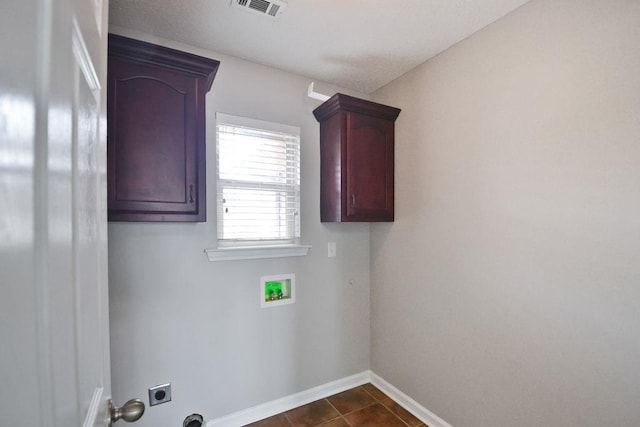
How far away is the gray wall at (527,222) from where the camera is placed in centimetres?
120

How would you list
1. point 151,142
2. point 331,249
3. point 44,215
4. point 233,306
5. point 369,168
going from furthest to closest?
point 331,249 → point 369,168 → point 233,306 → point 151,142 → point 44,215

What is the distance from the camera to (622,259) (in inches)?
46.7

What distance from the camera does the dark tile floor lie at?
196cm

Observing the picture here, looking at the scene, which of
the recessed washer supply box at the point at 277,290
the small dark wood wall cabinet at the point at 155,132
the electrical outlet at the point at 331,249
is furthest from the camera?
the electrical outlet at the point at 331,249

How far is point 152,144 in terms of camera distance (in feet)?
4.86

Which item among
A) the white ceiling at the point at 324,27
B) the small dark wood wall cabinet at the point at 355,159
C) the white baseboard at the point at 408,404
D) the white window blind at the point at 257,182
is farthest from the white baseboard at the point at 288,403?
the white ceiling at the point at 324,27

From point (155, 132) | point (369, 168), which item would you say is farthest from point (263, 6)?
point (369, 168)

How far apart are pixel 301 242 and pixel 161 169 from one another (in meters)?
1.12

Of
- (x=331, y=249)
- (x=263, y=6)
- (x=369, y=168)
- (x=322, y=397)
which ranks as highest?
(x=263, y=6)

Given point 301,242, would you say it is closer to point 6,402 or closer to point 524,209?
point 524,209

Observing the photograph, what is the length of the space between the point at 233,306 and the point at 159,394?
25.2 inches

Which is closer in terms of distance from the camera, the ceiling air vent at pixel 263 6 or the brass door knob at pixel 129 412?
the brass door knob at pixel 129 412

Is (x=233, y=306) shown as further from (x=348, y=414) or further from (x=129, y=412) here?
(x=129, y=412)

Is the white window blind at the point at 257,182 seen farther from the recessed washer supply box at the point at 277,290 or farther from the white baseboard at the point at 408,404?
the white baseboard at the point at 408,404
